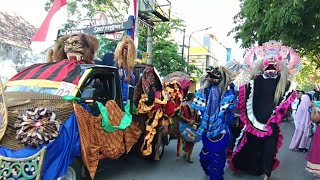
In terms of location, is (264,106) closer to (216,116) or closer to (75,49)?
(216,116)

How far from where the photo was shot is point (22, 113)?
4.28 m

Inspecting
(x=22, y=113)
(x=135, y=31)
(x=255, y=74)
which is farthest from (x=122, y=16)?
(x=22, y=113)

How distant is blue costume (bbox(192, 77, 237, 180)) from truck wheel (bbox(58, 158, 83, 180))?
209 centimetres

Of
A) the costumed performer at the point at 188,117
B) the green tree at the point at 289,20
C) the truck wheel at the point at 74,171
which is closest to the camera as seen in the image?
the truck wheel at the point at 74,171

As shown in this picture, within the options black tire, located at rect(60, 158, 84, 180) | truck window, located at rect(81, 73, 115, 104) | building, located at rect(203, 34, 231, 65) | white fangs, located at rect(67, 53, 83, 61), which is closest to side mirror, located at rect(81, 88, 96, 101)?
truck window, located at rect(81, 73, 115, 104)

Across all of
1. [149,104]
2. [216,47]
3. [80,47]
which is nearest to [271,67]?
[149,104]

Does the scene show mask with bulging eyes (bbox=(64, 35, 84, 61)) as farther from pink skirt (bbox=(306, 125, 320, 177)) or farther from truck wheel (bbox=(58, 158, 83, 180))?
pink skirt (bbox=(306, 125, 320, 177))

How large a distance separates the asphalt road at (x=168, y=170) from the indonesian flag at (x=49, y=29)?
4.88m

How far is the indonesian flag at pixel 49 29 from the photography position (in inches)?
409

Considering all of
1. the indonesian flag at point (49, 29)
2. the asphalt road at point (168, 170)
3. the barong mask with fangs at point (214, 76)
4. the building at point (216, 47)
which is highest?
the building at point (216, 47)

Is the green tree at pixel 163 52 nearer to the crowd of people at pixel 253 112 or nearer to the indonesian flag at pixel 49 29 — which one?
the indonesian flag at pixel 49 29

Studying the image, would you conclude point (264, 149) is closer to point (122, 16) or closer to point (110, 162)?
point (110, 162)

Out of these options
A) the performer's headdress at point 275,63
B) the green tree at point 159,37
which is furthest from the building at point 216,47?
the performer's headdress at point 275,63

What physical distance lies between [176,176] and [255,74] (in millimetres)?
2328
